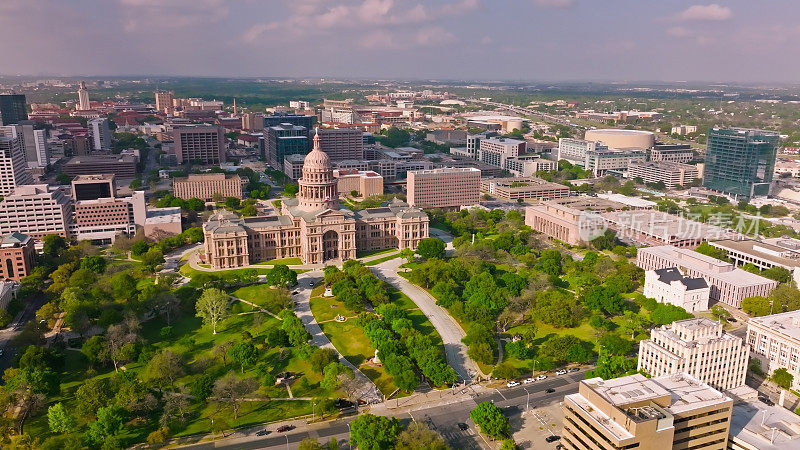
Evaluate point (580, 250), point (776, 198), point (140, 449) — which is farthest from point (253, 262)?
point (776, 198)

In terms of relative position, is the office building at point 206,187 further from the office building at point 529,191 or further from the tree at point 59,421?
the tree at point 59,421

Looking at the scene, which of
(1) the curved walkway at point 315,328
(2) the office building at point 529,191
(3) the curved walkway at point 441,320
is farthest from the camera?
(2) the office building at point 529,191

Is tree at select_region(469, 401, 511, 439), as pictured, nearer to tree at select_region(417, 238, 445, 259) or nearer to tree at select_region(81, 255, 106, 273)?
tree at select_region(417, 238, 445, 259)

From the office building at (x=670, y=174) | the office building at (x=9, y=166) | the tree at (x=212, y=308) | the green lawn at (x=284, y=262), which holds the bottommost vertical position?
the green lawn at (x=284, y=262)

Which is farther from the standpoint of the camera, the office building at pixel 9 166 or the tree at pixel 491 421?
the office building at pixel 9 166

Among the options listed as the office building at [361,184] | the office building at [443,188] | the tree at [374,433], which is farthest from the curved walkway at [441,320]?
the office building at [361,184]

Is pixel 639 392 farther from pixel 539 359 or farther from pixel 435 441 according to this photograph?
pixel 539 359

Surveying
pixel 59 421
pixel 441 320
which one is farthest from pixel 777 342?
pixel 59 421

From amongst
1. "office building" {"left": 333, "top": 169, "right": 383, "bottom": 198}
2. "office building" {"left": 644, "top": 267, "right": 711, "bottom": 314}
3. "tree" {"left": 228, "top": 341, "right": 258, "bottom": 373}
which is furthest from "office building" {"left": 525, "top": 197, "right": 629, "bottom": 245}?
"tree" {"left": 228, "top": 341, "right": 258, "bottom": 373}
